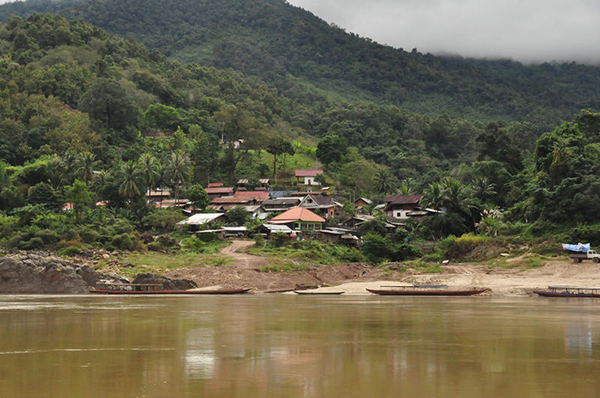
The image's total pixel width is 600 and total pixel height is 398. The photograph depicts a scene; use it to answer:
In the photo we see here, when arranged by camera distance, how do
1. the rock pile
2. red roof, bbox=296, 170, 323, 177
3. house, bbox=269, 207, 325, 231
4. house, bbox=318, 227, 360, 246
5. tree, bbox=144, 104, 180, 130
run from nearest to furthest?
the rock pile
house, bbox=318, 227, 360, 246
house, bbox=269, 207, 325, 231
red roof, bbox=296, 170, 323, 177
tree, bbox=144, 104, 180, 130

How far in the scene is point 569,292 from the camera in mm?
44875

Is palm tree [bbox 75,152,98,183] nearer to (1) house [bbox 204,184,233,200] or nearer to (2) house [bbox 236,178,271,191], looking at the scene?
(1) house [bbox 204,184,233,200]

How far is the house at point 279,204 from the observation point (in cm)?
9325

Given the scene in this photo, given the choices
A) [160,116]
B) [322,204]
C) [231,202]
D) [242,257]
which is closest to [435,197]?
[322,204]

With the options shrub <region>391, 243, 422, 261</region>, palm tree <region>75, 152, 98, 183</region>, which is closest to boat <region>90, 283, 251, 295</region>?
shrub <region>391, 243, 422, 261</region>

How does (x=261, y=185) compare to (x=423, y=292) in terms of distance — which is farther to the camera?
(x=261, y=185)

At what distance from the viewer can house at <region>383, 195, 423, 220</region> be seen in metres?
87.9

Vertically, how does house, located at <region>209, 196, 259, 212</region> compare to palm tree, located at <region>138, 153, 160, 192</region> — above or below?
below

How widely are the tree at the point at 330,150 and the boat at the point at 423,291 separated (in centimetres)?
6837

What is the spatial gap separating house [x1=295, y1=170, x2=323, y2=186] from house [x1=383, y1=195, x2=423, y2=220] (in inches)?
961

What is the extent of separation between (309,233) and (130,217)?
24420 millimetres

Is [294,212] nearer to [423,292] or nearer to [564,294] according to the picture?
[423,292]

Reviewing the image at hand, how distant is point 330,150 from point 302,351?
99.0 metres

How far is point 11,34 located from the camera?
531 feet
